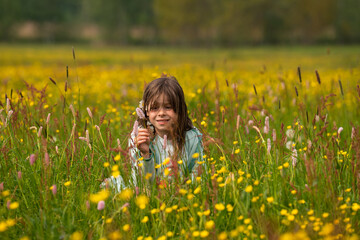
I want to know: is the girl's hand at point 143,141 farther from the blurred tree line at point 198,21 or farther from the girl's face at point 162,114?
the blurred tree line at point 198,21

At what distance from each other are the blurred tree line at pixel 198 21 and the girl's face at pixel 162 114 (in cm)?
4851

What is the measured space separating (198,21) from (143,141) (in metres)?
52.5

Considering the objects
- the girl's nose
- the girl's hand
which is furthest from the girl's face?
the girl's hand

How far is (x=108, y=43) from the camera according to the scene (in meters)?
62.2

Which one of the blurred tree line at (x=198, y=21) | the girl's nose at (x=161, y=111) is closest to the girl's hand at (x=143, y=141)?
the girl's nose at (x=161, y=111)

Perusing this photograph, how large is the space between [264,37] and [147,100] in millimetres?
55914

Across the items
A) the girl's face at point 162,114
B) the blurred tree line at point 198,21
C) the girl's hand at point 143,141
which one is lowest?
the girl's hand at point 143,141

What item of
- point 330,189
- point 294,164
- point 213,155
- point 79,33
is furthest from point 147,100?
point 79,33

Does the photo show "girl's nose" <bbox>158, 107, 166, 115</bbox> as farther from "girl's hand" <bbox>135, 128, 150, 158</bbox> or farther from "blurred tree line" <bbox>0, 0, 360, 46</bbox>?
"blurred tree line" <bbox>0, 0, 360, 46</bbox>

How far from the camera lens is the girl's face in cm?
321

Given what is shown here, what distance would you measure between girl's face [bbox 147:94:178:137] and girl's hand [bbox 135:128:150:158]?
0.25m

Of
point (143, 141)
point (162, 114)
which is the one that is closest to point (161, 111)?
point (162, 114)

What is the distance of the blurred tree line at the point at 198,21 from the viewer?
5300 centimetres

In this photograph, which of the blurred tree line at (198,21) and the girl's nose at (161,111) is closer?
the girl's nose at (161,111)
